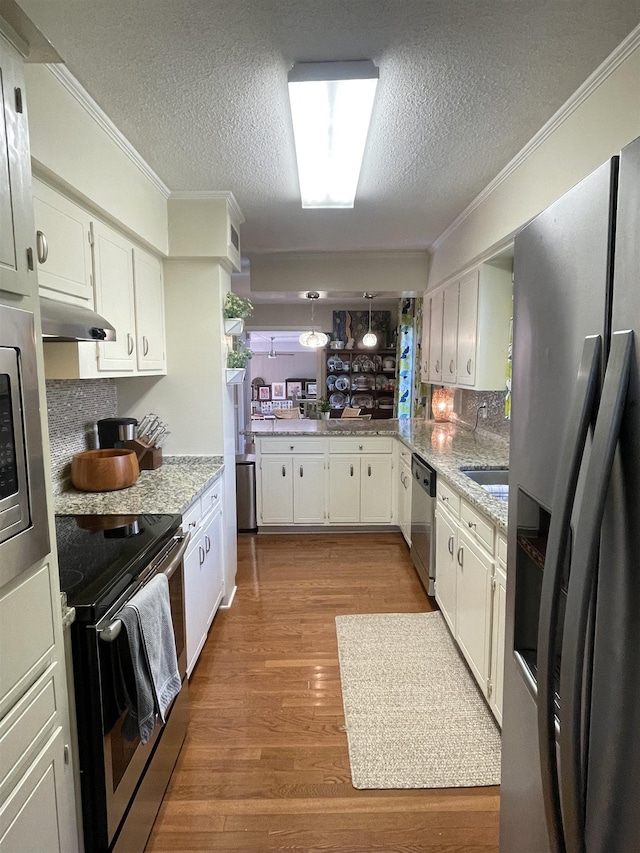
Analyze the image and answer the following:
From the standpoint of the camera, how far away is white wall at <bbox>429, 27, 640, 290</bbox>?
1491mm

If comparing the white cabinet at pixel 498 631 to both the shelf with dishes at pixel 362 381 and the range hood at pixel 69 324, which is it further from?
the shelf with dishes at pixel 362 381

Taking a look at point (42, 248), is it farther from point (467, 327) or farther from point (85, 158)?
point (467, 327)

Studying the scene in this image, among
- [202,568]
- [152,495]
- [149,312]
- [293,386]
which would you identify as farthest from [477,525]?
[293,386]

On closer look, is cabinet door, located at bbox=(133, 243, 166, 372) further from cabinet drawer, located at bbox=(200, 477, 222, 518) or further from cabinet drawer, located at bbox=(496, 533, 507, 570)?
cabinet drawer, located at bbox=(496, 533, 507, 570)

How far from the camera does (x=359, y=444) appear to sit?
423cm

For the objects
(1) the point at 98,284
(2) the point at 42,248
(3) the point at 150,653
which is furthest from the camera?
(1) the point at 98,284

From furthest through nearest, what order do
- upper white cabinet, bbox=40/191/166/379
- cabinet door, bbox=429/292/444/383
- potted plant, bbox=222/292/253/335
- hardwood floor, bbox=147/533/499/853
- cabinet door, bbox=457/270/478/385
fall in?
cabinet door, bbox=429/292/444/383, cabinet door, bbox=457/270/478/385, potted plant, bbox=222/292/253/335, upper white cabinet, bbox=40/191/166/379, hardwood floor, bbox=147/533/499/853

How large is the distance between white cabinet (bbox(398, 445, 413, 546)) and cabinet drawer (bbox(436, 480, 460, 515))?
90cm

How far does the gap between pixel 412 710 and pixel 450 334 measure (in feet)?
8.51

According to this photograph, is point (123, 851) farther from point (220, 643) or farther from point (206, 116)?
point (206, 116)

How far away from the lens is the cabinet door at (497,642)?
184cm

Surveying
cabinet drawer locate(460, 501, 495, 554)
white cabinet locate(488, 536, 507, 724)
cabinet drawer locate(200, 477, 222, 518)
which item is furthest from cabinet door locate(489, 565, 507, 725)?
cabinet drawer locate(200, 477, 222, 518)

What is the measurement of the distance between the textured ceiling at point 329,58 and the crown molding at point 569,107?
0.02m

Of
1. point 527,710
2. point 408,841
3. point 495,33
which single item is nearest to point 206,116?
point 495,33
